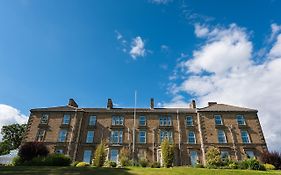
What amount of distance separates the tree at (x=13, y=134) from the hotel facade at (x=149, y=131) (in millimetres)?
29616

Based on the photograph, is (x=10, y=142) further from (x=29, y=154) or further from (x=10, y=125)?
(x=29, y=154)

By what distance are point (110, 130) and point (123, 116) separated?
3.49 m

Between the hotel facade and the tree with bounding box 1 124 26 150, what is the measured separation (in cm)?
2962

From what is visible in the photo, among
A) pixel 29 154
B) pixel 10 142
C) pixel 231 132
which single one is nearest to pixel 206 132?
pixel 231 132

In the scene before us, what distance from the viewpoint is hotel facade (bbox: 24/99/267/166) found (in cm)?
3625

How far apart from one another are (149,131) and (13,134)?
46003 millimetres

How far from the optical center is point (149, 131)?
127ft

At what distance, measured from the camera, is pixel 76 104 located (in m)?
45.0

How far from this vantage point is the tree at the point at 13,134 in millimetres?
63500

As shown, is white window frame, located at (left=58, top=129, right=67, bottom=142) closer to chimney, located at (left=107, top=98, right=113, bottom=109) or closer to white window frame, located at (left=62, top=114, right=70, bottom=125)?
white window frame, located at (left=62, top=114, right=70, bottom=125)

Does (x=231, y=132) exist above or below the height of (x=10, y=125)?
below

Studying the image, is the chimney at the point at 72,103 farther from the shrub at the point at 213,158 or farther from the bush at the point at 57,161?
the shrub at the point at 213,158

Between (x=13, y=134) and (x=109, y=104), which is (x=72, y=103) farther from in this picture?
(x=13, y=134)

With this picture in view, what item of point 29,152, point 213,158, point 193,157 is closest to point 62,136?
point 29,152
